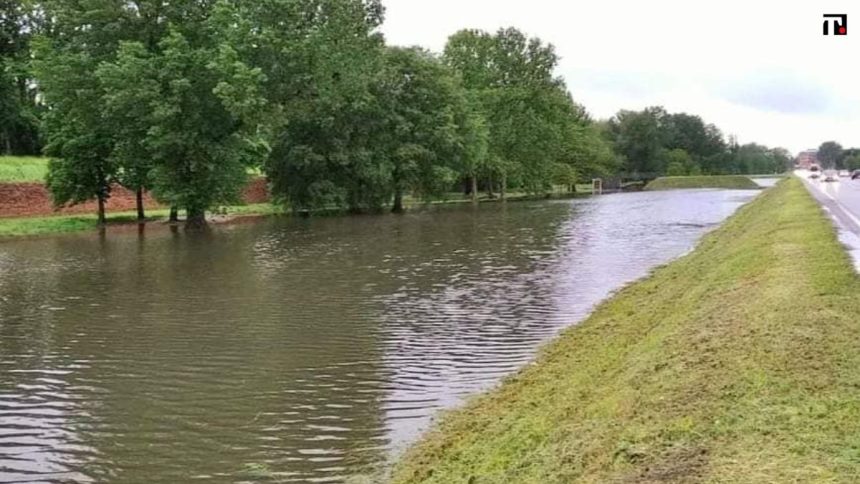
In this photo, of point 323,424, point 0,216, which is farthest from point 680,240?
point 0,216

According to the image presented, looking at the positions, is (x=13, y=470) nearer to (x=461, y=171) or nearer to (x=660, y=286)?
(x=660, y=286)

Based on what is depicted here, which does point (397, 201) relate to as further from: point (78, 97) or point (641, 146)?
point (641, 146)

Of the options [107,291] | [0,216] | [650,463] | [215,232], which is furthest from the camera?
[0,216]

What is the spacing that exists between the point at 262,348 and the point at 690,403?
7.69 metres

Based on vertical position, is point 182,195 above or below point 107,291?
above

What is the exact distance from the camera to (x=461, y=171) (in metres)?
65.8

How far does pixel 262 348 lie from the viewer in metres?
12.5

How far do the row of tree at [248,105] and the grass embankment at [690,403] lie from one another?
33.8m

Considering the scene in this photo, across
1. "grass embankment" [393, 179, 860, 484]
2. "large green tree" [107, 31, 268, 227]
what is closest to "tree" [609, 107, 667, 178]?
"large green tree" [107, 31, 268, 227]

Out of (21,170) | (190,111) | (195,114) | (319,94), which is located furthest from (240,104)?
(21,170)

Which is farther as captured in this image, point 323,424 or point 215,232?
point 215,232

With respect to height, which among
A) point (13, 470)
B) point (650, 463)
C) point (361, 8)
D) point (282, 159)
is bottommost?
point (13, 470)

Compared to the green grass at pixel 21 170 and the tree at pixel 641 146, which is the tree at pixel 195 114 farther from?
the tree at pixel 641 146

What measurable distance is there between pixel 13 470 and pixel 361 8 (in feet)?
175
